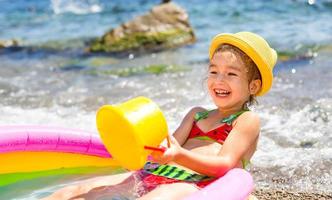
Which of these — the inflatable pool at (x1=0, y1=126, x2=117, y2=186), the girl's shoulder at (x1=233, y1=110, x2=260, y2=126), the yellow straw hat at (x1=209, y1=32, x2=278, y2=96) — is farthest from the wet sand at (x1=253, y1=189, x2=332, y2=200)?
the inflatable pool at (x1=0, y1=126, x2=117, y2=186)

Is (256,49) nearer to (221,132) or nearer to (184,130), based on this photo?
(221,132)

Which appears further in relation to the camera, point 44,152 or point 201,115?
point 44,152

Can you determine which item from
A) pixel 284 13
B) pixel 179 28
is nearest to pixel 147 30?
pixel 179 28

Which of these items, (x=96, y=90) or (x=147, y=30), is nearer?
(x=96, y=90)

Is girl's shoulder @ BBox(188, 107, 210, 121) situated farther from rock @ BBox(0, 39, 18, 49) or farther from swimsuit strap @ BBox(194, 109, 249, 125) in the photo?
rock @ BBox(0, 39, 18, 49)

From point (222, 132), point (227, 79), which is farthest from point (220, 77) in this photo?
point (222, 132)

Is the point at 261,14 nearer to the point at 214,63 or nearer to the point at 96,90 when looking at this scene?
the point at 96,90

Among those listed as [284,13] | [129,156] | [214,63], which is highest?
[214,63]

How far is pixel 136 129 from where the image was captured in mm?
2369

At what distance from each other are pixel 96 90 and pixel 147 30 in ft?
9.90

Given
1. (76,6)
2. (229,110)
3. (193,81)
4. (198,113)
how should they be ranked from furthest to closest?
1. (76,6)
2. (193,81)
3. (198,113)
4. (229,110)

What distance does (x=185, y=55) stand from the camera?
27.7 ft

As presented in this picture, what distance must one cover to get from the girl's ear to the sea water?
39 cm

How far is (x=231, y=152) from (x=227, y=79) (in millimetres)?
344
